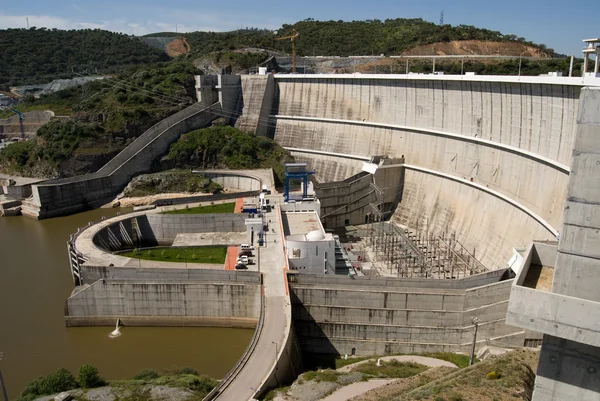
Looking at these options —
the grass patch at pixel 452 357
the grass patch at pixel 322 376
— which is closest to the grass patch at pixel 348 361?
the grass patch at pixel 452 357

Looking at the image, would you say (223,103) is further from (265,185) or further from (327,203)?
(327,203)

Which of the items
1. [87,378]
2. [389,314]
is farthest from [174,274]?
[389,314]

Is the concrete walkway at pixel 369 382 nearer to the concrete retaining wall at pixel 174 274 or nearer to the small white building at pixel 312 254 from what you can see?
the small white building at pixel 312 254

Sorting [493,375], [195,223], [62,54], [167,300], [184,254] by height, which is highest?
[62,54]

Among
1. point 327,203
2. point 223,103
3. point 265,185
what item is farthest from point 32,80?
point 327,203

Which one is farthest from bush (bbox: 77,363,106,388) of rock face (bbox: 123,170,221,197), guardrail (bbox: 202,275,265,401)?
rock face (bbox: 123,170,221,197)

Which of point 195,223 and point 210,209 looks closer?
point 195,223

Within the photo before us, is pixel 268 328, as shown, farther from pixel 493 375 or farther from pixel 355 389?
pixel 493 375
